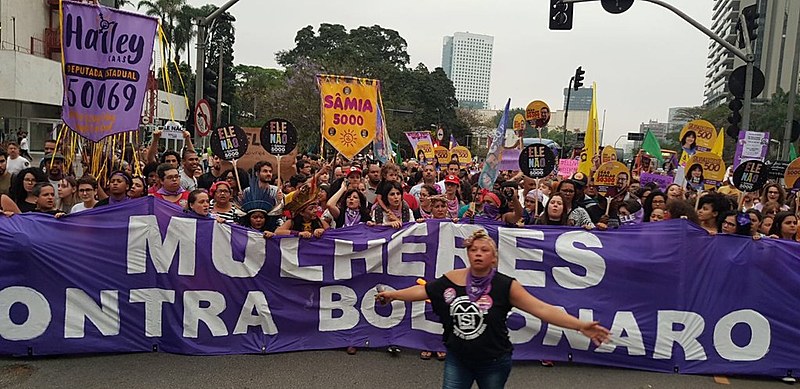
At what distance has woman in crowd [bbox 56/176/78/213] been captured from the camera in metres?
7.03

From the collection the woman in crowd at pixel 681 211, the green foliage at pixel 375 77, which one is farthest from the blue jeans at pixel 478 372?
the green foliage at pixel 375 77

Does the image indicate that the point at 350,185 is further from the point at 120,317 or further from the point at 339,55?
the point at 339,55

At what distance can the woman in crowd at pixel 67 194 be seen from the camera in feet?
23.1

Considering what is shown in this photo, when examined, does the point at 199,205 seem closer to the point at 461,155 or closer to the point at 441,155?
the point at 441,155

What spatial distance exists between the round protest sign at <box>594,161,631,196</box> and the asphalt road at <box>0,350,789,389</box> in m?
3.75

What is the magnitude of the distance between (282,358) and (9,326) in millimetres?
2274

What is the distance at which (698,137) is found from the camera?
11094mm

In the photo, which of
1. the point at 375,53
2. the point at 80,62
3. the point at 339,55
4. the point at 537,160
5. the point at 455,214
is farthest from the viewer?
the point at 375,53

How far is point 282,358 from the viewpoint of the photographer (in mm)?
5652

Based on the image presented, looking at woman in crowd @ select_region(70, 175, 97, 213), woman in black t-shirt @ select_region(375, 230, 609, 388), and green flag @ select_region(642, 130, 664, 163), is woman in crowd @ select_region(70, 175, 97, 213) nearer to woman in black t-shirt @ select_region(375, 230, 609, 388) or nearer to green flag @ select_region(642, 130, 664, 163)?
woman in black t-shirt @ select_region(375, 230, 609, 388)

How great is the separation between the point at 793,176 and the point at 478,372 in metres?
8.39

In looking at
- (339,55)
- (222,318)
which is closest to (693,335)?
(222,318)

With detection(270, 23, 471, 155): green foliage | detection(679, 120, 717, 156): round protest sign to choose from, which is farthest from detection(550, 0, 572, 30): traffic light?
detection(270, 23, 471, 155): green foliage

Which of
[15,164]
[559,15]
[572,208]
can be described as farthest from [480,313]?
[559,15]
